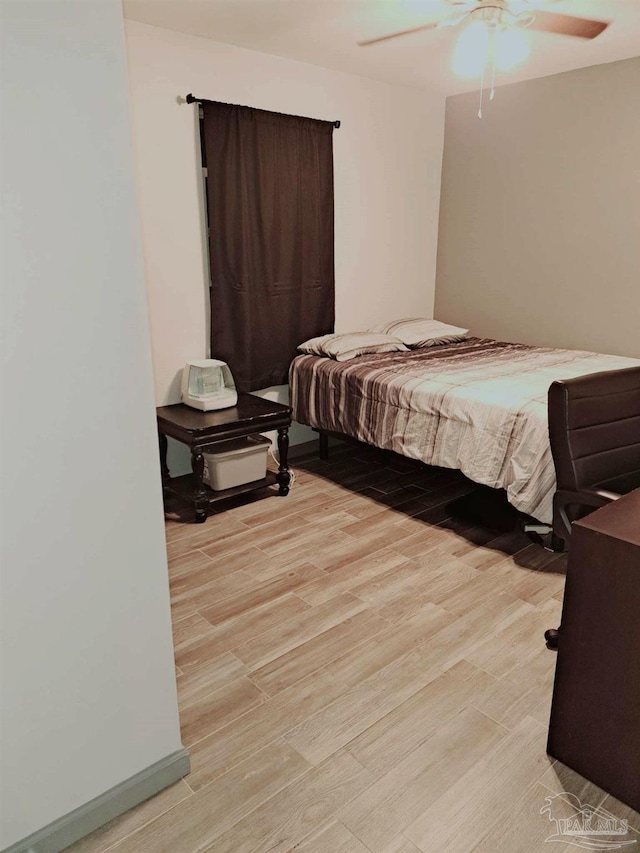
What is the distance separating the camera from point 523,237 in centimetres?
418

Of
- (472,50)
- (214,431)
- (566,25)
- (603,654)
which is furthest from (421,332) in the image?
(603,654)

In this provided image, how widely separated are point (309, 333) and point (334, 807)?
2.92 meters

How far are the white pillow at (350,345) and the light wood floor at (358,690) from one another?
1056 mm

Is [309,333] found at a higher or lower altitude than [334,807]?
higher

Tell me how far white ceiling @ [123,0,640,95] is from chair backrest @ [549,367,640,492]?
5.21 feet

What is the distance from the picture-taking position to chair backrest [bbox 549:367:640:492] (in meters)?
2.05

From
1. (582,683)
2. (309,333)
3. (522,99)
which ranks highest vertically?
(522,99)

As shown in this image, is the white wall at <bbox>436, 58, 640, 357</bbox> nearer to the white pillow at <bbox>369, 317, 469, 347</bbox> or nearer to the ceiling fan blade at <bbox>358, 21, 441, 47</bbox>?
the white pillow at <bbox>369, 317, 469, 347</bbox>

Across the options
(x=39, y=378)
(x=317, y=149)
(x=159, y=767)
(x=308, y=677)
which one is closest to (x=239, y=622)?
(x=308, y=677)

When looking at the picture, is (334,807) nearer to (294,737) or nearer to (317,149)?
(294,737)

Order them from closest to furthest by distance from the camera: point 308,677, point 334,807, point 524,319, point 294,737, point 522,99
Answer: point 334,807 < point 294,737 < point 308,677 < point 522,99 < point 524,319

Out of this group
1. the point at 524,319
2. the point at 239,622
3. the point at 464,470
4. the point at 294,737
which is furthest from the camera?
the point at 524,319

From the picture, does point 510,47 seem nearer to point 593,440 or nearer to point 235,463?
point 593,440

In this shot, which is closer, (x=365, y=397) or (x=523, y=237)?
(x=365, y=397)
